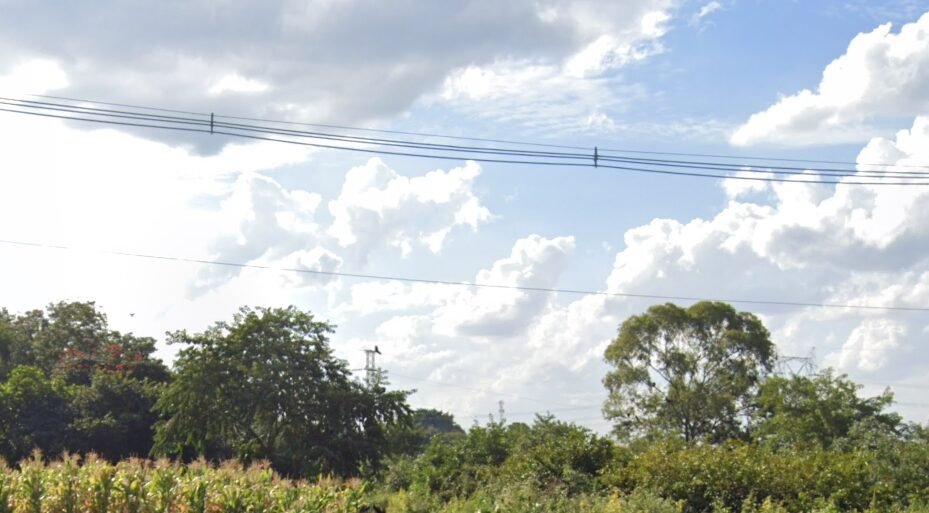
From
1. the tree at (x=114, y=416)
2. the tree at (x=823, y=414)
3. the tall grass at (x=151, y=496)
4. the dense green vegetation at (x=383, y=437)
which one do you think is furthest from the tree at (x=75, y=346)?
the tall grass at (x=151, y=496)

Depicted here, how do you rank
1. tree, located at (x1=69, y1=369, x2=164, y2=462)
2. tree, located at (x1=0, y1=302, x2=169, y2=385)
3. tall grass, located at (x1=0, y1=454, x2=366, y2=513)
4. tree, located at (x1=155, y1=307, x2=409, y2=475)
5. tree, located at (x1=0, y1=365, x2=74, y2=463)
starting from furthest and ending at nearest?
tree, located at (x1=0, y1=302, x2=169, y2=385) < tree, located at (x1=69, y1=369, x2=164, y2=462) < tree, located at (x1=0, y1=365, x2=74, y2=463) < tree, located at (x1=155, y1=307, x2=409, y2=475) < tall grass, located at (x1=0, y1=454, x2=366, y2=513)

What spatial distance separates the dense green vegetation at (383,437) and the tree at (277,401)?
65mm

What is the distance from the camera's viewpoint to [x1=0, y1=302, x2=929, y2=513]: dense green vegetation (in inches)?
631

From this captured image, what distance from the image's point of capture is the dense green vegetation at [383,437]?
16031 mm

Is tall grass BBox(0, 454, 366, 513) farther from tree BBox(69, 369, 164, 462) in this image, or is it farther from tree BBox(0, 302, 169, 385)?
tree BBox(0, 302, 169, 385)

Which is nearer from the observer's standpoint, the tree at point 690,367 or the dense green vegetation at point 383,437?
the dense green vegetation at point 383,437

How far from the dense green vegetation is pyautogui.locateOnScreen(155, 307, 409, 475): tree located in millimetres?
65

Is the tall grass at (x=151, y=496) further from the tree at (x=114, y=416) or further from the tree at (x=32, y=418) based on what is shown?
the tree at (x=114, y=416)

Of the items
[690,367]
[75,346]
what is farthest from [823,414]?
[75,346]

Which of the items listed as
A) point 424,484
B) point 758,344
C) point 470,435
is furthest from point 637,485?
point 758,344

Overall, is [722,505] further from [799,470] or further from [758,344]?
[758,344]

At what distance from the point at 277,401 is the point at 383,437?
3.97 meters

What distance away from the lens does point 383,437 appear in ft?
121

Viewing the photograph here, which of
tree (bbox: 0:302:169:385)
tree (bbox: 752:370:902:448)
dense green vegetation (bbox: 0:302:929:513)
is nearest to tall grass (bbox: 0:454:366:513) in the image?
dense green vegetation (bbox: 0:302:929:513)
